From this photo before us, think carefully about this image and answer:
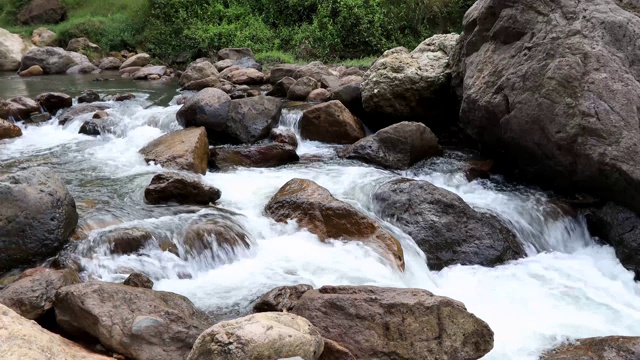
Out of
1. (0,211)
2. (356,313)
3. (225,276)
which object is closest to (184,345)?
(356,313)

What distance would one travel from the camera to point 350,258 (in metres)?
5.61

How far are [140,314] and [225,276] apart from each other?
4.81ft

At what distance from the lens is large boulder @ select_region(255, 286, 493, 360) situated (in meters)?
3.79

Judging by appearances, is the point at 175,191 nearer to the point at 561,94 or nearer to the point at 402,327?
the point at 402,327

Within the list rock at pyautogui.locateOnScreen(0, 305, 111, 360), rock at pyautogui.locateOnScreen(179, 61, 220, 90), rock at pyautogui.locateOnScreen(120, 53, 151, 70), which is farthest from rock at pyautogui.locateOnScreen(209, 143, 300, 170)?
rock at pyautogui.locateOnScreen(120, 53, 151, 70)

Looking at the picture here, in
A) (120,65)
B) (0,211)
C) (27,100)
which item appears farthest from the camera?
(120,65)

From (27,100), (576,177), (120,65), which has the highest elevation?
(576,177)

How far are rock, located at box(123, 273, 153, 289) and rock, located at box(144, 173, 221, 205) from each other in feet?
6.02

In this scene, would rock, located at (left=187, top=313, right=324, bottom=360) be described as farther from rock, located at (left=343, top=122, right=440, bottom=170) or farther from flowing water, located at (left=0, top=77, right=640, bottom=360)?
rock, located at (left=343, top=122, right=440, bottom=170)

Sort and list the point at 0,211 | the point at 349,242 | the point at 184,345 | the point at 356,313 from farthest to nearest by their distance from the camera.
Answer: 1. the point at 349,242
2. the point at 0,211
3. the point at 356,313
4. the point at 184,345

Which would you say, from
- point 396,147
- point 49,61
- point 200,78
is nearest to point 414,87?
point 396,147

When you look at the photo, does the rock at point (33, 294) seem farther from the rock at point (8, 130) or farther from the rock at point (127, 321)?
the rock at point (8, 130)

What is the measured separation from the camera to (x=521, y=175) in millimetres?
7688

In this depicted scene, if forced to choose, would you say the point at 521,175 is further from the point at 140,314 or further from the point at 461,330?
the point at 140,314
